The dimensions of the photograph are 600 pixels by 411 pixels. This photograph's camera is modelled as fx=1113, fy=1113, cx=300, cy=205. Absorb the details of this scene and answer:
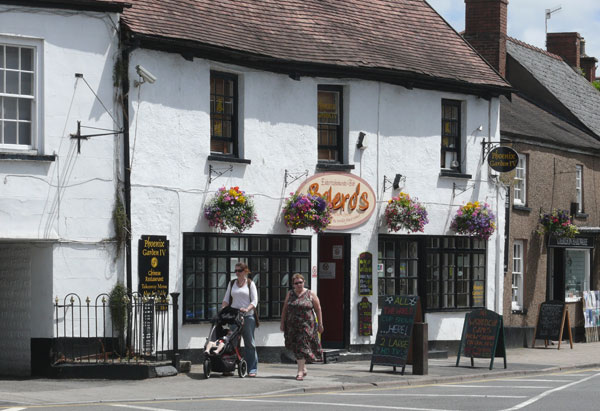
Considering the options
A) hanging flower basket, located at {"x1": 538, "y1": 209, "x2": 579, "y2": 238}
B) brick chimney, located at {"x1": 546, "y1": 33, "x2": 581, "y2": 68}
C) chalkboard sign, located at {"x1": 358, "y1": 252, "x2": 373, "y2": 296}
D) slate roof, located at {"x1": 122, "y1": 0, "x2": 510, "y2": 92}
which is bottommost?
chalkboard sign, located at {"x1": 358, "y1": 252, "x2": 373, "y2": 296}

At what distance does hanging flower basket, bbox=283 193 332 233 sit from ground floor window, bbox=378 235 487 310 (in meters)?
2.39

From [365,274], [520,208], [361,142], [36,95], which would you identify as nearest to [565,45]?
[520,208]

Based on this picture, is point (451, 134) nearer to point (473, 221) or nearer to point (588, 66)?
point (473, 221)

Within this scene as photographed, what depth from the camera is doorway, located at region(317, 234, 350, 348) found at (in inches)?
895

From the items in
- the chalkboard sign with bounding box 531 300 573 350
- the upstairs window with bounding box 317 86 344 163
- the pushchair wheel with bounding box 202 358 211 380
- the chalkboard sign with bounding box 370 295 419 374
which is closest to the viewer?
the pushchair wheel with bounding box 202 358 211 380

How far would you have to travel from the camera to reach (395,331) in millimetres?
19438

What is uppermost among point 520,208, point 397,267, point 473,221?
point 520,208

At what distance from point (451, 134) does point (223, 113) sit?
6404 mm

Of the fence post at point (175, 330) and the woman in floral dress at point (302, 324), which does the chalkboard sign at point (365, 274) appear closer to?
the woman in floral dress at point (302, 324)

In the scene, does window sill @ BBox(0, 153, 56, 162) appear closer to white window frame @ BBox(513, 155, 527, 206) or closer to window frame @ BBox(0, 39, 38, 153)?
window frame @ BBox(0, 39, 38, 153)

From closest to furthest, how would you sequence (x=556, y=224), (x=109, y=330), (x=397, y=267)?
1. (x=109, y=330)
2. (x=397, y=267)
3. (x=556, y=224)

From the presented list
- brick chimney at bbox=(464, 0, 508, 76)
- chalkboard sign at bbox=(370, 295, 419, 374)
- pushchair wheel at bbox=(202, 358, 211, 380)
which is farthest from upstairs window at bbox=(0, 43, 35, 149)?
brick chimney at bbox=(464, 0, 508, 76)

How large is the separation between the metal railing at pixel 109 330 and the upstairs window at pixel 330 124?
5.41 metres

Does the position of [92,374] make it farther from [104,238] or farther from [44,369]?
[104,238]
